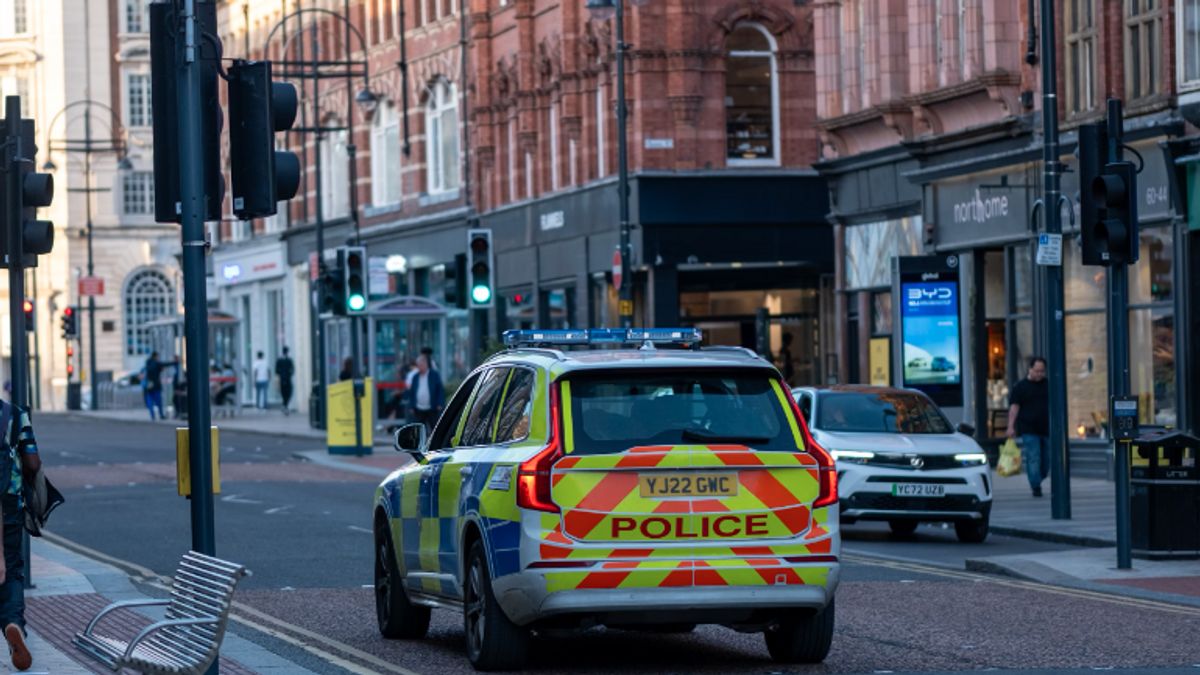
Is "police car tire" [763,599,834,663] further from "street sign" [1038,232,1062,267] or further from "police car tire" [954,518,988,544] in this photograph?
"street sign" [1038,232,1062,267]

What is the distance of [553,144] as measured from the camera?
5600 centimetres

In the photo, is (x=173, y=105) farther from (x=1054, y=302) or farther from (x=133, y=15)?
(x=133, y=15)

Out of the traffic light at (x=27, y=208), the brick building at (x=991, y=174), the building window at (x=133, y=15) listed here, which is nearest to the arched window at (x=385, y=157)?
the brick building at (x=991, y=174)

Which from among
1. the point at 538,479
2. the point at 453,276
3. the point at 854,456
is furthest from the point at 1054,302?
the point at 453,276

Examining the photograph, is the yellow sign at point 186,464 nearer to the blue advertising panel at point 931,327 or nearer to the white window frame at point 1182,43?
the white window frame at point 1182,43

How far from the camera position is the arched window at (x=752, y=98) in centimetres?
5050

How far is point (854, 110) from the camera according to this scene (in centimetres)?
4188

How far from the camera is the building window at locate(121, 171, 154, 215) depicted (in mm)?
109750

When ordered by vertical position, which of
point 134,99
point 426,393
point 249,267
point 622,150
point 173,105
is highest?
point 134,99

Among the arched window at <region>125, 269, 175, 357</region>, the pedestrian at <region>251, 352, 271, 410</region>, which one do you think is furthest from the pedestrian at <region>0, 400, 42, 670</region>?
the arched window at <region>125, 269, 175, 357</region>

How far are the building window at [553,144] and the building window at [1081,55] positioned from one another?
73.4ft

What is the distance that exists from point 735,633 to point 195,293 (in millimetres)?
5375

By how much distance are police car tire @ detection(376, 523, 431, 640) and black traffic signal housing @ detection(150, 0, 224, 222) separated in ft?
13.0

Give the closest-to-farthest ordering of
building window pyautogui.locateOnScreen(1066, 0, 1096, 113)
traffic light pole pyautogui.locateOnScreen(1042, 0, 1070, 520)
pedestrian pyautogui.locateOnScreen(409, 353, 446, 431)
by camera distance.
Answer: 1. traffic light pole pyautogui.locateOnScreen(1042, 0, 1070, 520)
2. building window pyautogui.locateOnScreen(1066, 0, 1096, 113)
3. pedestrian pyautogui.locateOnScreen(409, 353, 446, 431)
